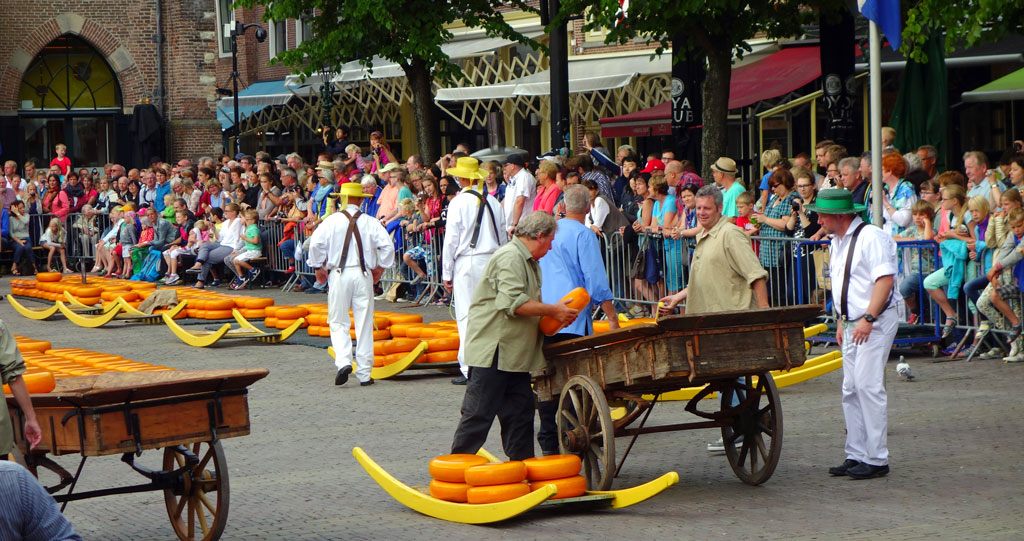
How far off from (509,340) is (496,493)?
1.02 m

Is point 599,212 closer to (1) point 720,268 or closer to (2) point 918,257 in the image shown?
(2) point 918,257

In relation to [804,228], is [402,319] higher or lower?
lower

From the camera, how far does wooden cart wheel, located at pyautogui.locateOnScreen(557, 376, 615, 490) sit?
27.2 feet

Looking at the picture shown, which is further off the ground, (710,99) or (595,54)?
(595,54)

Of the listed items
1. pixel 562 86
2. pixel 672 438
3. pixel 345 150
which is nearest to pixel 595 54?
pixel 345 150

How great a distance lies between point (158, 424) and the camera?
7.22 metres

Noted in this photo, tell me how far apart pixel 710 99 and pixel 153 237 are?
11.1m

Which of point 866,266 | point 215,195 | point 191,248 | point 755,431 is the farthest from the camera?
point 215,195

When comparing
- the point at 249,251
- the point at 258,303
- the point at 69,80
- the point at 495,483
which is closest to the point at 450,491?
the point at 495,483

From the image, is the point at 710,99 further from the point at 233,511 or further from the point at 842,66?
the point at 233,511

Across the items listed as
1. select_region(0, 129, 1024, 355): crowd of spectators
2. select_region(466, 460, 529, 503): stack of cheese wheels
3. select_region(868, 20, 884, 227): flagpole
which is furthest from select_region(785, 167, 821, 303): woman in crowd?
select_region(466, 460, 529, 503): stack of cheese wheels

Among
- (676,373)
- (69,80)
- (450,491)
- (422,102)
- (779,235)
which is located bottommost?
(450,491)

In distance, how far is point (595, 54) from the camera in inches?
1211

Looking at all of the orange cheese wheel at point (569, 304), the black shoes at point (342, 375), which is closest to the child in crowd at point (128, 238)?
the black shoes at point (342, 375)
